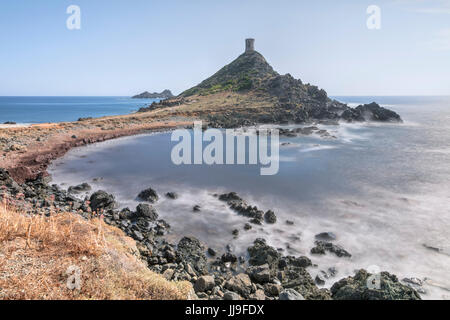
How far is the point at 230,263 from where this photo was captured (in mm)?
10258

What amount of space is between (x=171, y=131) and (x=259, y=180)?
26686mm

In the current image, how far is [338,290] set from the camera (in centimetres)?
778

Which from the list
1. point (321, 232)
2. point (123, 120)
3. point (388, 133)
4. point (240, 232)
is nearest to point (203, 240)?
point (240, 232)

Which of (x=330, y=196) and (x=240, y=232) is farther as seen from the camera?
(x=330, y=196)

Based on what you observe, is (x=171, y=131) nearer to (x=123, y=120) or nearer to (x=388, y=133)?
(x=123, y=120)

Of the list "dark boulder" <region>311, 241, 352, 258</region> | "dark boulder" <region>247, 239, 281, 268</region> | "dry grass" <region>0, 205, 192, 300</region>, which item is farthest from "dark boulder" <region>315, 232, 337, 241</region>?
"dry grass" <region>0, 205, 192, 300</region>

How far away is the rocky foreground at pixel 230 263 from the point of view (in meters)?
7.25

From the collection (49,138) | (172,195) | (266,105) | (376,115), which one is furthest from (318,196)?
(376,115)

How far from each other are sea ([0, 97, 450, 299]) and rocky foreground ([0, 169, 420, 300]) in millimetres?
591

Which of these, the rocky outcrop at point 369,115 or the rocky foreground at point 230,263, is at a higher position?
the rocky outcrop at point 369,115

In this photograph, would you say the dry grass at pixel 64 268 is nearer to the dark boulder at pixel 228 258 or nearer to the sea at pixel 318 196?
the dark boulder at pixel 228 258

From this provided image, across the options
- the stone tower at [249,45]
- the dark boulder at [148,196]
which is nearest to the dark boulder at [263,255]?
the dark boulder at [148,196]

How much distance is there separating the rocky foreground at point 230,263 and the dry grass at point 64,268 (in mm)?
936

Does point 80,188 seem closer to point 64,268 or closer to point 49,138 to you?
point 64,268
